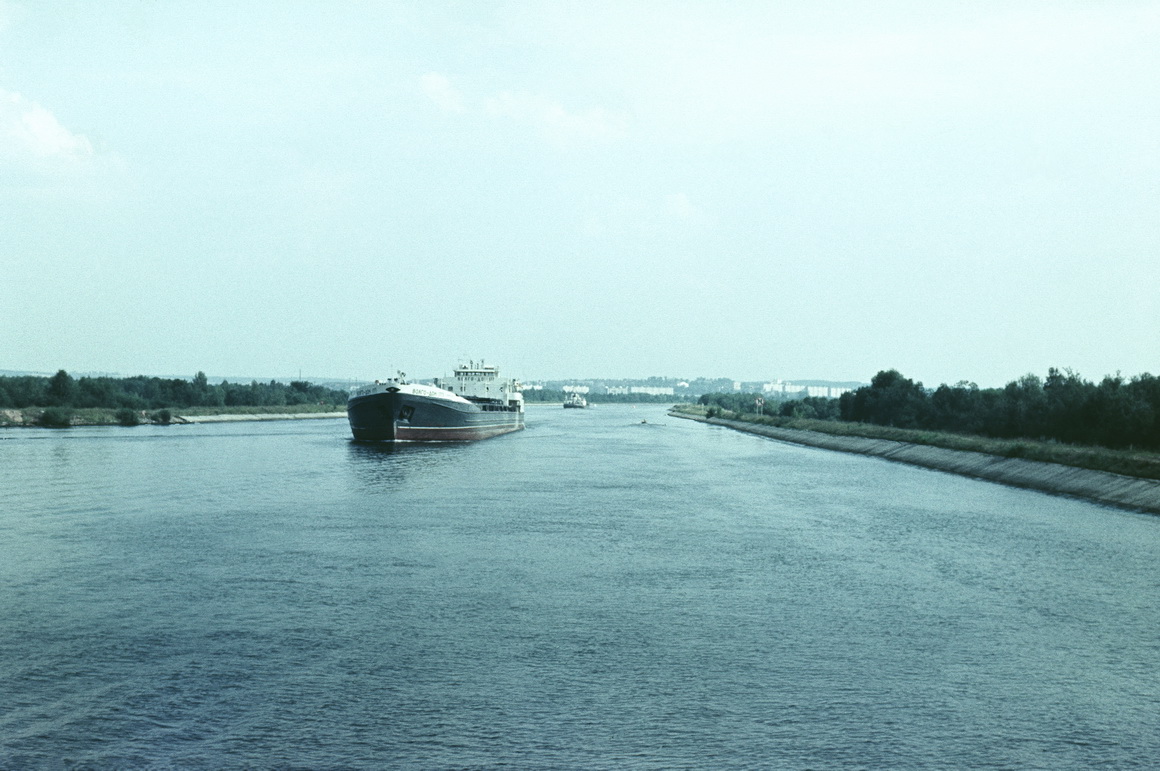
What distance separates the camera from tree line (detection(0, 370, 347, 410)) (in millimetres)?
121125

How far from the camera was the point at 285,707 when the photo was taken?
1262 cm

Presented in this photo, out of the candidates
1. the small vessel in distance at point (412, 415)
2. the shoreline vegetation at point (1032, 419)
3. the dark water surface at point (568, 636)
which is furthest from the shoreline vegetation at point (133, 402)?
the shoreline vegetation at point (1032, 419)

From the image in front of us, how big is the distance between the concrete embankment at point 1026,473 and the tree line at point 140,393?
9810 centimetres

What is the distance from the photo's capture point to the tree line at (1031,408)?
2057 inches

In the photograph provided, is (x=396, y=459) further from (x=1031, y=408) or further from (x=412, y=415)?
(x=1031, y=408)

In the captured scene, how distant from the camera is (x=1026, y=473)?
2003 inches

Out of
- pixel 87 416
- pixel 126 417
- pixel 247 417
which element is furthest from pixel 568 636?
pixel 247 417

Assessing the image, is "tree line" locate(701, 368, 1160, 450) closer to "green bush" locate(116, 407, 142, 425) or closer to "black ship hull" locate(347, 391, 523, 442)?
"black ship hull" locate(347, 391, 523, 442)

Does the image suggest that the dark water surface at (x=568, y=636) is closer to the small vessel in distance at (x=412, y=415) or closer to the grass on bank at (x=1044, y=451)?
the grass on bank at (x=1044, y=451)

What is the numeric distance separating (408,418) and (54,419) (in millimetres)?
57396

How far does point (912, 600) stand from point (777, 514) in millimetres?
15963

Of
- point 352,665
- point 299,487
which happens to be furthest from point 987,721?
point 299,487

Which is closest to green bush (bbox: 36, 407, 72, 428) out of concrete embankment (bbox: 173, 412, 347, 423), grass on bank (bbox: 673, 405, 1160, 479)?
concrete embankment (bbox: 173, 412, 347, 423)

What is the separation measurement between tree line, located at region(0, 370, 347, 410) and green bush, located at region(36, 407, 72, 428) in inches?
496
